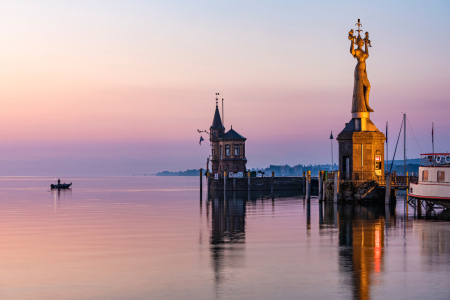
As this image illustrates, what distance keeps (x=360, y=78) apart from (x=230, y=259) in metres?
37.5

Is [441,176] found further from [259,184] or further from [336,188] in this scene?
[259,184]

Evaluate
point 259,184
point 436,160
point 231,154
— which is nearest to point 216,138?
point 231,154

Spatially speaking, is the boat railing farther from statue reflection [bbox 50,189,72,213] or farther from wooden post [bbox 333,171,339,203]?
statue reflection [bbox 50,189,72,213]

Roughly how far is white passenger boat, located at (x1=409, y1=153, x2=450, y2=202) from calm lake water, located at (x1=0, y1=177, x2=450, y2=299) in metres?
3.06

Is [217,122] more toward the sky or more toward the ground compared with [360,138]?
more toward the sky

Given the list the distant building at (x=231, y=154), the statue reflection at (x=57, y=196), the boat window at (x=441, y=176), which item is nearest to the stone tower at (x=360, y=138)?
the boat window at (x=441, y=176)

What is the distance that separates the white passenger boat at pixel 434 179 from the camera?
47.2 meters

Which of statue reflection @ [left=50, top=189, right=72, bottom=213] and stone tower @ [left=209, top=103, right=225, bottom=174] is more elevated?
stone tower @ [left=209, top=103, right=225, bottom=174]

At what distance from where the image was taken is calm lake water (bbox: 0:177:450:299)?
19.4m

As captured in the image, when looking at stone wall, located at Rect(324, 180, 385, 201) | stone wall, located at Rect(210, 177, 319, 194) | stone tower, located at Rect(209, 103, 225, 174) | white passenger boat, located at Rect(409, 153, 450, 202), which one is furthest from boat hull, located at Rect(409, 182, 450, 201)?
stone tower, located at Rect(209, 103, 225, 174)

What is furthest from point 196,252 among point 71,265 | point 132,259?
point 71,265

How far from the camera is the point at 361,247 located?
28859mm

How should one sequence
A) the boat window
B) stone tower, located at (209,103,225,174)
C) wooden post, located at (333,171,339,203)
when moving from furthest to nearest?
1. stone tower, located at (209,103,225,174)
2. wooden post, located at (333,171,339,203)
3. the boat window

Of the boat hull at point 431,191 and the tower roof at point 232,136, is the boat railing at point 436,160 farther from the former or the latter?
the tower roof at point 232,136
